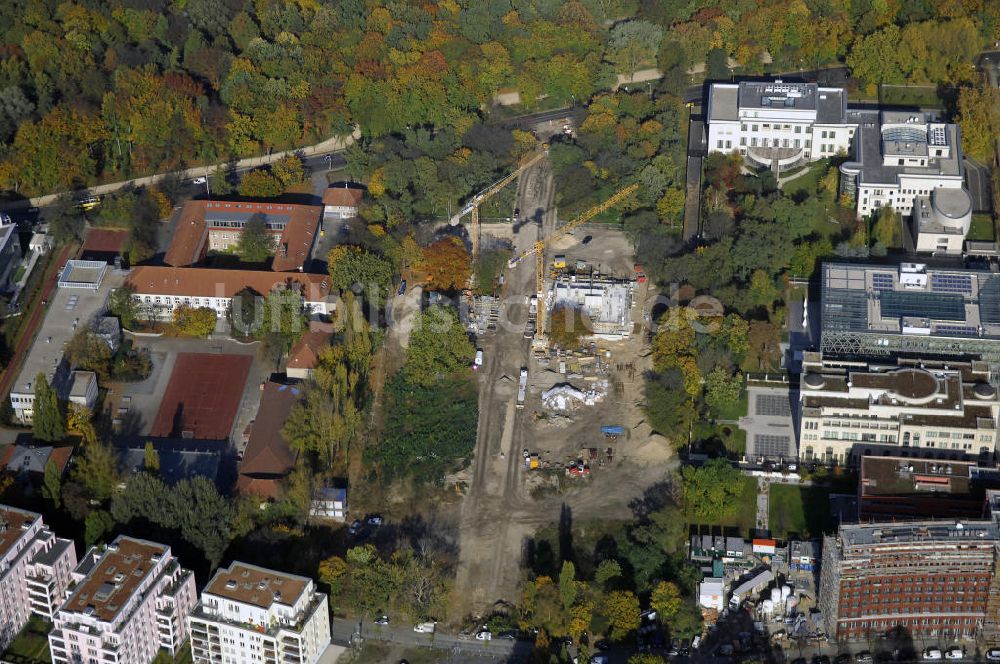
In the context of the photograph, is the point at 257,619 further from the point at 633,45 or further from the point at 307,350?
the point at 633,45

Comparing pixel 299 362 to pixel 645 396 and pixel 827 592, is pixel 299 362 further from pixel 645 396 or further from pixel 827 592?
pixel 827 592

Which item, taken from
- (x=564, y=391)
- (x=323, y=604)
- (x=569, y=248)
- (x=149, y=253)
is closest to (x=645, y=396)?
(x=564, y=391)

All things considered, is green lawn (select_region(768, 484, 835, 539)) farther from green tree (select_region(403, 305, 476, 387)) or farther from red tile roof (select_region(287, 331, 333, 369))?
red tile roof (select_region(287, 331, 333, 369))

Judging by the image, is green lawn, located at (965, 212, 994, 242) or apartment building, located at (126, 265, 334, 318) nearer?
apartment building, located at (126, 265, 334, 318)

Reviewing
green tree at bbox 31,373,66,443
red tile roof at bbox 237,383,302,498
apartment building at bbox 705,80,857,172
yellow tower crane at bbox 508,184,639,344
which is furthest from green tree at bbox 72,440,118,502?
apartment building at bbox 705,80,857,172

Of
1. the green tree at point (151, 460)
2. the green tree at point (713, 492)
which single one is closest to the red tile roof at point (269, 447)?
the green tree at point (151, 460)
